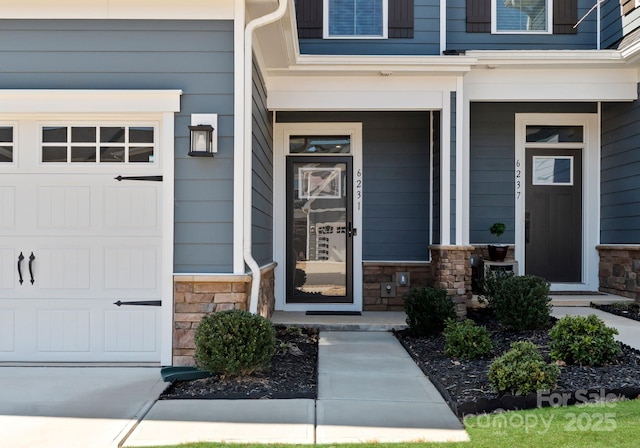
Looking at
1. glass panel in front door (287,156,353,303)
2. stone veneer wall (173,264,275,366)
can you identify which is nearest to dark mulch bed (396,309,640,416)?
stone veneer wall (173,264,275,366)

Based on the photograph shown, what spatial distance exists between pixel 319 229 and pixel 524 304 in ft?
9.30

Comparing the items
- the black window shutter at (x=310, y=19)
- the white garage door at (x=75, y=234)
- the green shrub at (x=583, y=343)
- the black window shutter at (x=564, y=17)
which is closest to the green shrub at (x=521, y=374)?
the green shrub at (x=583, y=343)

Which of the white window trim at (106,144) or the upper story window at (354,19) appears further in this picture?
the upper story window at (354,19)

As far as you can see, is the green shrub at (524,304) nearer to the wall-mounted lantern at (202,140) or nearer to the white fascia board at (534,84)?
the white fascia board at (534,84)

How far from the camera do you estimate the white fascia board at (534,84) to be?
6941mm

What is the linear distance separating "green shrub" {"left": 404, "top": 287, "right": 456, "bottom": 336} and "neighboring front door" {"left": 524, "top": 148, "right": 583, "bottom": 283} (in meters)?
2.36

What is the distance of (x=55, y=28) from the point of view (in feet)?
15.9

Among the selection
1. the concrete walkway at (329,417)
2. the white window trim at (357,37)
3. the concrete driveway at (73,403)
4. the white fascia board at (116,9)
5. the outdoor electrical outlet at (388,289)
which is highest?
the white window trim at (357,37)

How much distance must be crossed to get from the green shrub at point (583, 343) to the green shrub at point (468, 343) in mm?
546

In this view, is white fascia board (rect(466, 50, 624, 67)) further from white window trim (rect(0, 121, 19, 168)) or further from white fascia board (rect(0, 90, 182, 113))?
white window trim (rect(0, 121, 19, 168))

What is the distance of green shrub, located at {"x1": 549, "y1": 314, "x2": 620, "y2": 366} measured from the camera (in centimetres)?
436

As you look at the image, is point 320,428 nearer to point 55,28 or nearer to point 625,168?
point 55,28

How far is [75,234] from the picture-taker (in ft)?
16.5

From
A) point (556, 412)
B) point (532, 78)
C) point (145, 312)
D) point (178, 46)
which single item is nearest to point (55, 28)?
point (178, 46)
